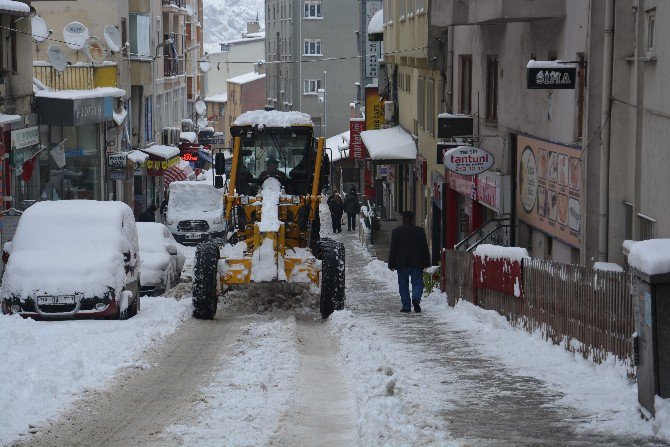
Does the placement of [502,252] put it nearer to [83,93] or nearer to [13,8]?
[13,8]

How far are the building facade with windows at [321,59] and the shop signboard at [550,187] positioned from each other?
66.1 m

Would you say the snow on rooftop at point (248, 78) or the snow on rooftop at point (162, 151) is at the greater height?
the snow on rooftop at point (248, 78)

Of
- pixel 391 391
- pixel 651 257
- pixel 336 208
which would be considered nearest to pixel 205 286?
pixel 391 391

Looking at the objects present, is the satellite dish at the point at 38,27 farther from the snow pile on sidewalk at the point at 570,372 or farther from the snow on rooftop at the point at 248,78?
the snow on rooftop at the point at 248,78

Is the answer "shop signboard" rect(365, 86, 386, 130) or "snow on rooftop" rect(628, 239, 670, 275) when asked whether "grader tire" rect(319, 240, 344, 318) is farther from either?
"shop signboard" rect(365, 86, 386, 130)

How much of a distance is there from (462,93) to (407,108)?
1451 cm

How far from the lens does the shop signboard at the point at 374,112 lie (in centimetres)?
5103

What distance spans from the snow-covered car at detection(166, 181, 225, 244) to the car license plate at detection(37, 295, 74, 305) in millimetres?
22416

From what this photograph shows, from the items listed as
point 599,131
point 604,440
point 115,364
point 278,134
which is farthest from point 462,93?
point 604,440

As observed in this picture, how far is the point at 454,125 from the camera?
2602 centimetres

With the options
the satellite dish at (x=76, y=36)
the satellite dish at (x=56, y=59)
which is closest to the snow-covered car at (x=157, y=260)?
the satellite dish at (x=56, y=59)

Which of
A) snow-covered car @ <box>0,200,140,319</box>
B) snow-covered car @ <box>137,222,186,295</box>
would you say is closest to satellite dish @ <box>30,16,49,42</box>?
snow-covered car @ <box>137,222,186,295</box>

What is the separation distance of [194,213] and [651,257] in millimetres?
32250

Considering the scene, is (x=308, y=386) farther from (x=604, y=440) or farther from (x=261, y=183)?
(x=261, y=183)
